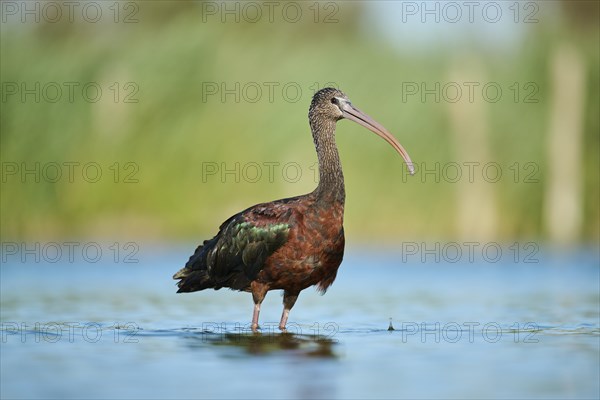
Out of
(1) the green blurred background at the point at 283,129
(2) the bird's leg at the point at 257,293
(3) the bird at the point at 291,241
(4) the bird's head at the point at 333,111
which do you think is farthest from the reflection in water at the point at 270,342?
(1) the green blurred background at the point at 283,129

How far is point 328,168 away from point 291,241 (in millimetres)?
862

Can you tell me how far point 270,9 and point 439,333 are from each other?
61.8ft

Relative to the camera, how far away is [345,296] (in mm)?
14141

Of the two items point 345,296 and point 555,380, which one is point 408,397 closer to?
point 555,380

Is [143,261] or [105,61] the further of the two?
[105,61]

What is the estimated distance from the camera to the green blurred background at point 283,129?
21.1m

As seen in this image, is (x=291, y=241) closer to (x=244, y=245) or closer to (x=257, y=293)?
(x=244, y=245)

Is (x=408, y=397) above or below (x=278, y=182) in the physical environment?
below

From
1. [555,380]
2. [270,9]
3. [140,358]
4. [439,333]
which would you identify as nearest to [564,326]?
[439,333]

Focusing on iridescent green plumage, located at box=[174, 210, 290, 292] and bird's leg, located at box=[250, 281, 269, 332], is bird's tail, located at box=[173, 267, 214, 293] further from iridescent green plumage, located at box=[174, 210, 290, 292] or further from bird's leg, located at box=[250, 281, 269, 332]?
bird's leg, located at box=[250, 281, 269, 332]

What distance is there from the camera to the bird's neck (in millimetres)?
10250

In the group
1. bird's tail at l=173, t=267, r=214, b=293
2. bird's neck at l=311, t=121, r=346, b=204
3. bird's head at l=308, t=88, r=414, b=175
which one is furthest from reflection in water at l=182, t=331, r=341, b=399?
bird's head at l=308, t=88, r=414, b=175

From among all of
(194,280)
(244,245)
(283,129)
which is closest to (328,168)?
(244,245)

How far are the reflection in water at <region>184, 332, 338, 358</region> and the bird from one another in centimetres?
54
